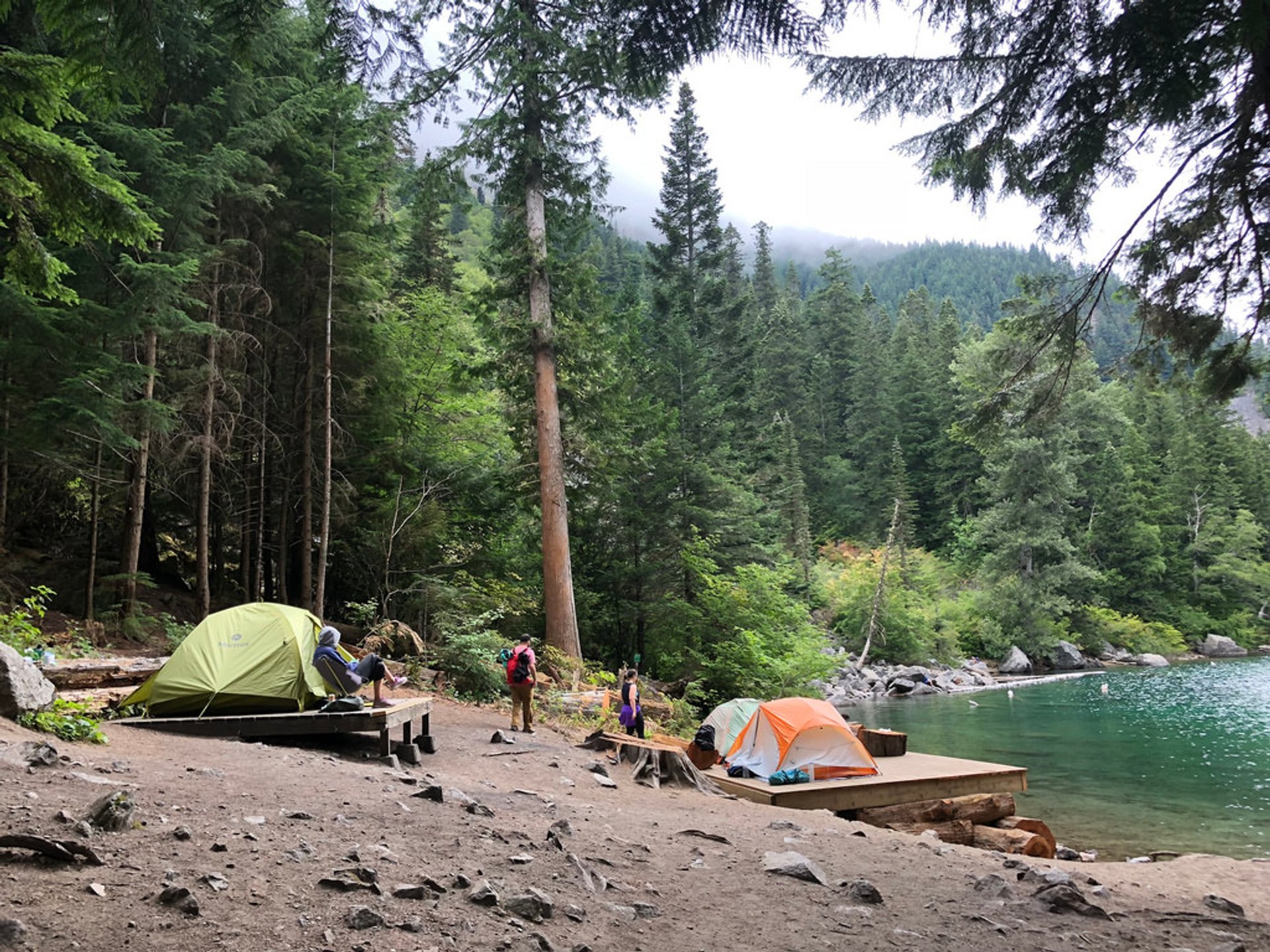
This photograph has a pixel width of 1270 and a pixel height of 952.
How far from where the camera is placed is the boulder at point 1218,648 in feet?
143

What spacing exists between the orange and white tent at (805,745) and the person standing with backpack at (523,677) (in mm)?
3076

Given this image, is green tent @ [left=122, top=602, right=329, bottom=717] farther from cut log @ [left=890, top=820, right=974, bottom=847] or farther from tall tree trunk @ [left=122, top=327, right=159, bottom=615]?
cut log @ [left=890, top=820, right=974, bottom=847]

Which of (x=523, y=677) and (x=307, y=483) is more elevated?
(x=307, y=483)

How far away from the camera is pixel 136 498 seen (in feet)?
41.2

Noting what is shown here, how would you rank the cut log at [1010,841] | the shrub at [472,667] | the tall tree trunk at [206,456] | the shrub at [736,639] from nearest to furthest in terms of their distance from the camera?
the cut log at [1010,841], the shrub at [472,667], the tall tree trunk at [206,456], the shrub at [736,639]

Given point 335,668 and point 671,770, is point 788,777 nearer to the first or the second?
point 671,770

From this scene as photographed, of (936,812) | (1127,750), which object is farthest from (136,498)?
(1127,750)

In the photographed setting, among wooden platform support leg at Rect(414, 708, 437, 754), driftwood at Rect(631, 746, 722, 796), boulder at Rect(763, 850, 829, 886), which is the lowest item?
driftwood at Rect(631, 746, 722, 796)

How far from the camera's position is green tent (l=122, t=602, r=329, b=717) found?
26.0 feet

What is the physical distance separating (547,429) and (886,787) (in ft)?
30.5

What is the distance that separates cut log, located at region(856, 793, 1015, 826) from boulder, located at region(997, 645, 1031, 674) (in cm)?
3117

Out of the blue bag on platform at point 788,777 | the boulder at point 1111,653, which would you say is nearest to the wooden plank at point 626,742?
the blue bag on platform at point 788,777

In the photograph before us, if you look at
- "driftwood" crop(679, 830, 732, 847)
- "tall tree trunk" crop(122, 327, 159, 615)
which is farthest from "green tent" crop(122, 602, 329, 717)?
"tall tree trunk" crop(122, 327, 159, 615)

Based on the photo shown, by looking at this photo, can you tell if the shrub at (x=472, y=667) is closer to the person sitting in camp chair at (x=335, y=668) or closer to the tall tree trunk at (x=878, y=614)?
the person sitting in camp chair at (x=335, y=668)
